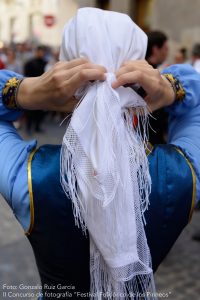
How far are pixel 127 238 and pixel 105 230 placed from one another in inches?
2.4

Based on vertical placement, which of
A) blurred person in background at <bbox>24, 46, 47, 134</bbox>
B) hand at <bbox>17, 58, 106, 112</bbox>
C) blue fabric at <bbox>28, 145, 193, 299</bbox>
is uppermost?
hand at <bbox>17, 58, 106, 112</bbox>

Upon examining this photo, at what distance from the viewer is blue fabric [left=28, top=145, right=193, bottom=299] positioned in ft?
3.80

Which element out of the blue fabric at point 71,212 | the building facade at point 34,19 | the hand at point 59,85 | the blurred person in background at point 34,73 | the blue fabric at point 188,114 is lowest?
the building facade at point 34,19

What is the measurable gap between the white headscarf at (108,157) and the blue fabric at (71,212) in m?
0.04

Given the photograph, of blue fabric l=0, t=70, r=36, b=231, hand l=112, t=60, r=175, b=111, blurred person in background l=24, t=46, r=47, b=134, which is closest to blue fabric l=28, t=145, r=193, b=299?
blue fabric l=0, t=70, r=36, b=231

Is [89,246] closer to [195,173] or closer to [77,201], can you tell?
[77,201]

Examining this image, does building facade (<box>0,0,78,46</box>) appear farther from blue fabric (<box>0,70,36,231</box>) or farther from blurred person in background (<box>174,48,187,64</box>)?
blue fabric (<box>0,70,36,231</box>)

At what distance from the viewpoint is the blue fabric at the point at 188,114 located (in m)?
1.26

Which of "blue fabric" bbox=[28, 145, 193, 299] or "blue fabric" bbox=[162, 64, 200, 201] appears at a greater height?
"blue fabric" bbox=[162, 64, 200, 201]

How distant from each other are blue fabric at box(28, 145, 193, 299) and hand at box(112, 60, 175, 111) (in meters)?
0.13

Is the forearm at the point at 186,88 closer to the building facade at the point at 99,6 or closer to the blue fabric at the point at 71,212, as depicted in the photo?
the blue fabric at the point at 71,212

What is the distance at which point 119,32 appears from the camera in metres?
1.13

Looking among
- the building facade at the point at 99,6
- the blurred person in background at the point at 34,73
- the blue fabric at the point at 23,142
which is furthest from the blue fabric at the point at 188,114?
the building facade at the point at 99,6

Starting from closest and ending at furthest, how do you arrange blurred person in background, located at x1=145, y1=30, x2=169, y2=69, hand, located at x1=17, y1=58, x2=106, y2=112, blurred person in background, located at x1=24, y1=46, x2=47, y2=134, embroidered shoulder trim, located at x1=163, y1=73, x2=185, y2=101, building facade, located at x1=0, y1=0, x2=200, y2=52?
hand, located at x1=17, y1=58, x2=106, y2=112
embroidered shoulder trim, located at x1=163, y1=73, x2=185, y2=101
blurred person in background, located at x1=145, y1=30, x2=169, y2=69
blurred person in background, located at x1=24, y1=46, x2=47, y2=134
building facade, located at x1=0, y1=0, x2=200, y2=52
